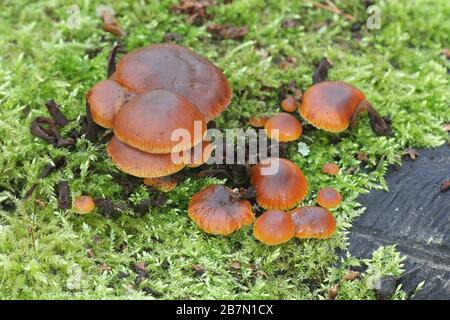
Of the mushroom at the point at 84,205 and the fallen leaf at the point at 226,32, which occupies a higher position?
the fallen leaf at the point at 226,32

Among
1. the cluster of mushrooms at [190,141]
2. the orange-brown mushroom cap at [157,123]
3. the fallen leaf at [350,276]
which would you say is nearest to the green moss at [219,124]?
the fallen leaf at [350,276]

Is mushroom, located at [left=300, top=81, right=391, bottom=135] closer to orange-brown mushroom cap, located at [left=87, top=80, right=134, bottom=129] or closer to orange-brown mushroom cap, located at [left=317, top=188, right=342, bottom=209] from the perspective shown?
orange-brown mushroom cap, located at [left=317, top=188, right=342, bottom=209]

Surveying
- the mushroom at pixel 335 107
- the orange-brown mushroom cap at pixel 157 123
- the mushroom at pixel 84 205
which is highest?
the orange-brown mushroom cap at pixel 157 123

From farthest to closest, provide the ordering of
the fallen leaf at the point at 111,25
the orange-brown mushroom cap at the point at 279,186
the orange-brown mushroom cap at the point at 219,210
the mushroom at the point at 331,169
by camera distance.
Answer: the fallen leaf at the point at 111,25
the mushroom at the point at 331,169
the orange-brown mushroom cap at the point at 279,186
the orange-brown mushroom cap at the point at 219,210

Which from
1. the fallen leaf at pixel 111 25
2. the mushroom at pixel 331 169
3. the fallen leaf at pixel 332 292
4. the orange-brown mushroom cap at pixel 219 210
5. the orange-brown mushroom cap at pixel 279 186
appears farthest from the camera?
the fallen leaf at pixel 111 25

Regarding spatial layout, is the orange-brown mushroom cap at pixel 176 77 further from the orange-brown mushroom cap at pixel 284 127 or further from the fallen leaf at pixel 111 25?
the fallen leaf at pixel 111 25

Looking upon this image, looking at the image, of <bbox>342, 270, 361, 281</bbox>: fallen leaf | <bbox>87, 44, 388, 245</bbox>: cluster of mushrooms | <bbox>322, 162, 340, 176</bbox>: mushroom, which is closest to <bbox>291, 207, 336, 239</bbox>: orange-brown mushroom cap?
<bbox>87, 44, 388, 245</bbox>: cluster of mushrooms

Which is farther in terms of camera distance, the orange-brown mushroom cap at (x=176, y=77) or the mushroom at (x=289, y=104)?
the mushroom at (x=289, y=104)
